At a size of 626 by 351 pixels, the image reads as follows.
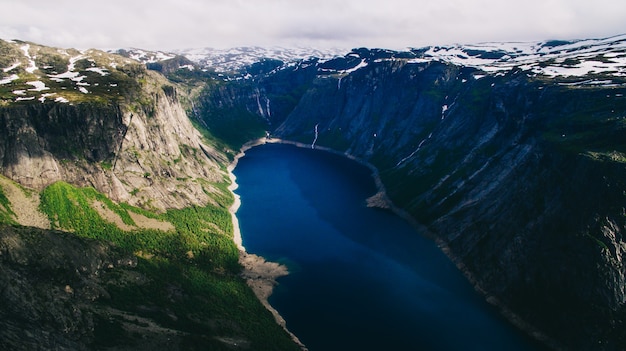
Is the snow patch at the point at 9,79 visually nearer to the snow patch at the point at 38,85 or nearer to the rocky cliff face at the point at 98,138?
the rocky cliff face at the point at 98,138

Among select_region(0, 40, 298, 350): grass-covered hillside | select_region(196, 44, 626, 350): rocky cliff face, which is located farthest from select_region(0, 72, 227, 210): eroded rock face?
select_region(196, 44, 626, 350): rocky cliff face

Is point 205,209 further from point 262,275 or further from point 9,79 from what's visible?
point 9,79

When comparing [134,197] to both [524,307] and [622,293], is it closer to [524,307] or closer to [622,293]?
[524,307]

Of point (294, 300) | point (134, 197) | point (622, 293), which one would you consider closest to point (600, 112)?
point (622, 293)

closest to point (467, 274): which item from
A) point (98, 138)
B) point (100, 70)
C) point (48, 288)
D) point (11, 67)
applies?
point (48, 288)

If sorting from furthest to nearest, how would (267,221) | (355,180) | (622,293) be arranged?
(355,180) → (267,221) → (622,293)

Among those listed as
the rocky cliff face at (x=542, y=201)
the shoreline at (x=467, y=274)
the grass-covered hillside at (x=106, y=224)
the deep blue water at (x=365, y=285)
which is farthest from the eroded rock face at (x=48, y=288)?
the rocky cliff face at (x=542, y=201)

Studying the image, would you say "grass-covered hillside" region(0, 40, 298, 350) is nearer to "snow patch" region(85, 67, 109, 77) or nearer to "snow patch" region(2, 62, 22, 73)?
"snow patch" region(2, 62, 22, 73)
